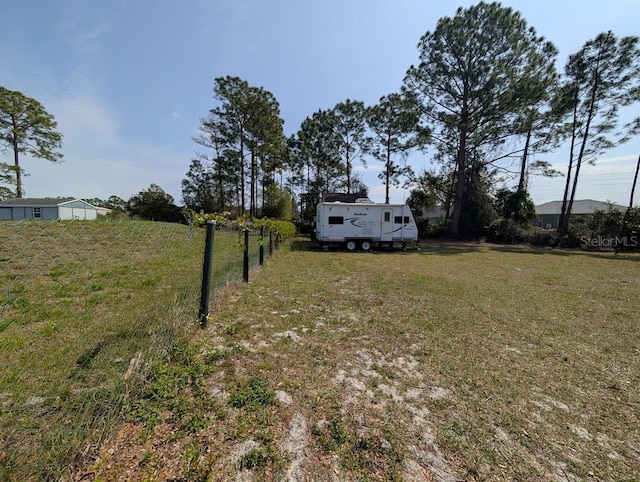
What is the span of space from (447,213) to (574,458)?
905 inches

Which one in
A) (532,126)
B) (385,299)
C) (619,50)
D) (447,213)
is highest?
(619,50)

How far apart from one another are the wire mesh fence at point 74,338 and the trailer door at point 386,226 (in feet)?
32.1

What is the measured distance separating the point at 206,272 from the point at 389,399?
2156mm

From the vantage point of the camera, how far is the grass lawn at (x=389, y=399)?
4.99 ft

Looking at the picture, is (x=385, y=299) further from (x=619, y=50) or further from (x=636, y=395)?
(x=619, y=50)

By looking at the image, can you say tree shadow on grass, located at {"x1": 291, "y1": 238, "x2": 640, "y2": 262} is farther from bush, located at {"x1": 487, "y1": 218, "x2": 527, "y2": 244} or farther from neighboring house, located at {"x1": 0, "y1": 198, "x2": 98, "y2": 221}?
neighboring house, located at {"x1": 0, "y1": 198, "x2": 98, "y2": 221}

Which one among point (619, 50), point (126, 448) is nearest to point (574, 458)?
point (126, 448)

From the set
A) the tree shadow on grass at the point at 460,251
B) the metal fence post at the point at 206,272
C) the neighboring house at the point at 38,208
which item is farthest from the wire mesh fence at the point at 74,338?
the neighboring house at the point at 38,208

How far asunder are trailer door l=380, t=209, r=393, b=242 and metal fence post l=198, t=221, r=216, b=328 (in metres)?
10.6

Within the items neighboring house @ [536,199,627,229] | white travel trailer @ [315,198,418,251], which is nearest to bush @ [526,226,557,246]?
white travel trailer @ [315,198,418,251]

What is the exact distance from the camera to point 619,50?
570 inches

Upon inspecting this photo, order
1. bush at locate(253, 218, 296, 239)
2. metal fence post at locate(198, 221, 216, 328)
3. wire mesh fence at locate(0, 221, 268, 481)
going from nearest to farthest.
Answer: wire mesh fence at locate(0, 221, 268, 481) < metal fence post at locate(198, 221, 216, 328) < bush at locate(253, 218, 296, 239)

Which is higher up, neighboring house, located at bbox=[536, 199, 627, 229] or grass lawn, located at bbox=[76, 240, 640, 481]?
neighboring house, located at bbox=[536, 199, 627, 229]

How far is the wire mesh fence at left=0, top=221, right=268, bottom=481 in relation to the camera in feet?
4.91
